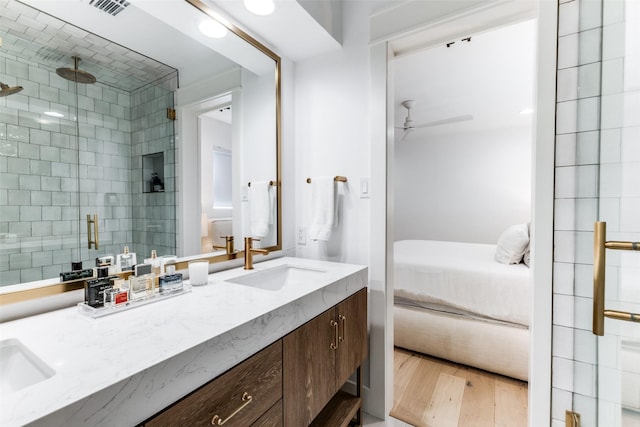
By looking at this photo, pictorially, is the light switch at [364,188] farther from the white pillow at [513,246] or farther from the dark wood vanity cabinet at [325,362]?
the white pillow at [513,246]

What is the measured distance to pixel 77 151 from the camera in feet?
3.23

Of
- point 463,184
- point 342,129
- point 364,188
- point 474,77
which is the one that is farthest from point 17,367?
point 463,184

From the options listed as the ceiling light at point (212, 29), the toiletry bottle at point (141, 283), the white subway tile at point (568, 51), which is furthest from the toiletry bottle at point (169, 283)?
the white subway tile at point (568, 51)

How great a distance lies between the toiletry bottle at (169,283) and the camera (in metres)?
1.05

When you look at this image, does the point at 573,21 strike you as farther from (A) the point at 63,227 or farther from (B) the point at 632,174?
(A) the point at 63,227

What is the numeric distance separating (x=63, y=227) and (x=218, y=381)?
0.74m

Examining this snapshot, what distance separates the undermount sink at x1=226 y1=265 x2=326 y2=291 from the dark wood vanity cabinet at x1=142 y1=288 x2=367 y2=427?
29 cm

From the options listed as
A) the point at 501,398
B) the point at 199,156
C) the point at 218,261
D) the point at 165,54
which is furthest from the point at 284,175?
the point at 501,398

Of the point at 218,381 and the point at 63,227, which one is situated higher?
the point at 63,227

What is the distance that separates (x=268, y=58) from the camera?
1.71m

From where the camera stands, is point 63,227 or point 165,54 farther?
point 165,54

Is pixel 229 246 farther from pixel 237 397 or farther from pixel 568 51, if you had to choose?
pixel 568 51

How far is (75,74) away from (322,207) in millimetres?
1177

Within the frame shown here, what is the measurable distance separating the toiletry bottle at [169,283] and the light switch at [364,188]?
1.00 m
